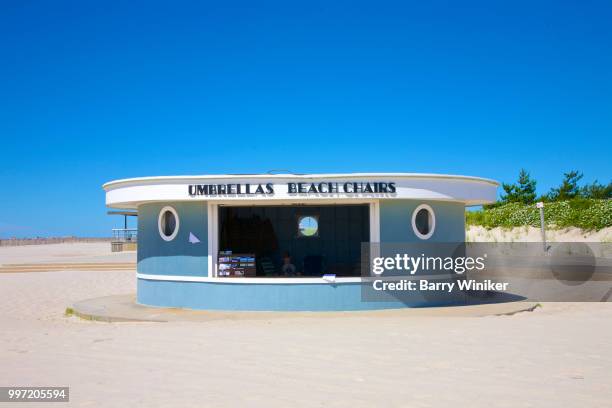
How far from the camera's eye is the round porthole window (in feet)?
43.0

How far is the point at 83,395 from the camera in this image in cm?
607

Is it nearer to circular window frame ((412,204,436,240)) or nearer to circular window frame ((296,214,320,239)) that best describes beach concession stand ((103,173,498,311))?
circular window frame ((412,204,436,240))

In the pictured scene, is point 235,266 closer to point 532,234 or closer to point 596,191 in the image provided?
point 532,234

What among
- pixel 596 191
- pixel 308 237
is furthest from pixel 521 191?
pixel 308 237

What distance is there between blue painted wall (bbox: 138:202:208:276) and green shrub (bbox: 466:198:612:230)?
89.5 ft

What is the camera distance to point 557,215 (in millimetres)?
35531

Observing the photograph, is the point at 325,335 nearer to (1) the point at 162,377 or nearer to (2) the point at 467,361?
(2) the point at 467,361

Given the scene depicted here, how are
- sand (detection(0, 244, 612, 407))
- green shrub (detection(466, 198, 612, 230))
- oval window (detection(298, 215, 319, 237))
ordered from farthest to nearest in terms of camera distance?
green shrub (detection(466, 198, 612, 230))
oval window (detection(298, 215, 319, 237))
sand (detection(0, 244, 612, 407))

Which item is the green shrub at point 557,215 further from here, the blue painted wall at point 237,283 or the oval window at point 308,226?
the blue painted wall at point 237,283

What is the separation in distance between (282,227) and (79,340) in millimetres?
8073

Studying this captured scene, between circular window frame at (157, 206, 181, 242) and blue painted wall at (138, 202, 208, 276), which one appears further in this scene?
circular window frame at (157, 206, 181, 242)

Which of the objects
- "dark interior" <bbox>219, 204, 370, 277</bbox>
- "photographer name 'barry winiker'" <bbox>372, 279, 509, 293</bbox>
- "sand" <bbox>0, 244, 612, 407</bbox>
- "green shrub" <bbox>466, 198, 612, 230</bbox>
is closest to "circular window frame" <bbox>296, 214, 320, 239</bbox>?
"dark interior" <bbox>219, 204, 370, 277</bbox>

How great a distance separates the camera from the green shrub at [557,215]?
33312mm

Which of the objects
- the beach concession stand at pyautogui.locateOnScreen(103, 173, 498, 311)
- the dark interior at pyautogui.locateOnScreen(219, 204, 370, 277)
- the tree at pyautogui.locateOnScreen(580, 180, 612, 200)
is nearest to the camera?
the beach concession stand at pyautogui.locateOnScreen(103, 173, 498, 311)
